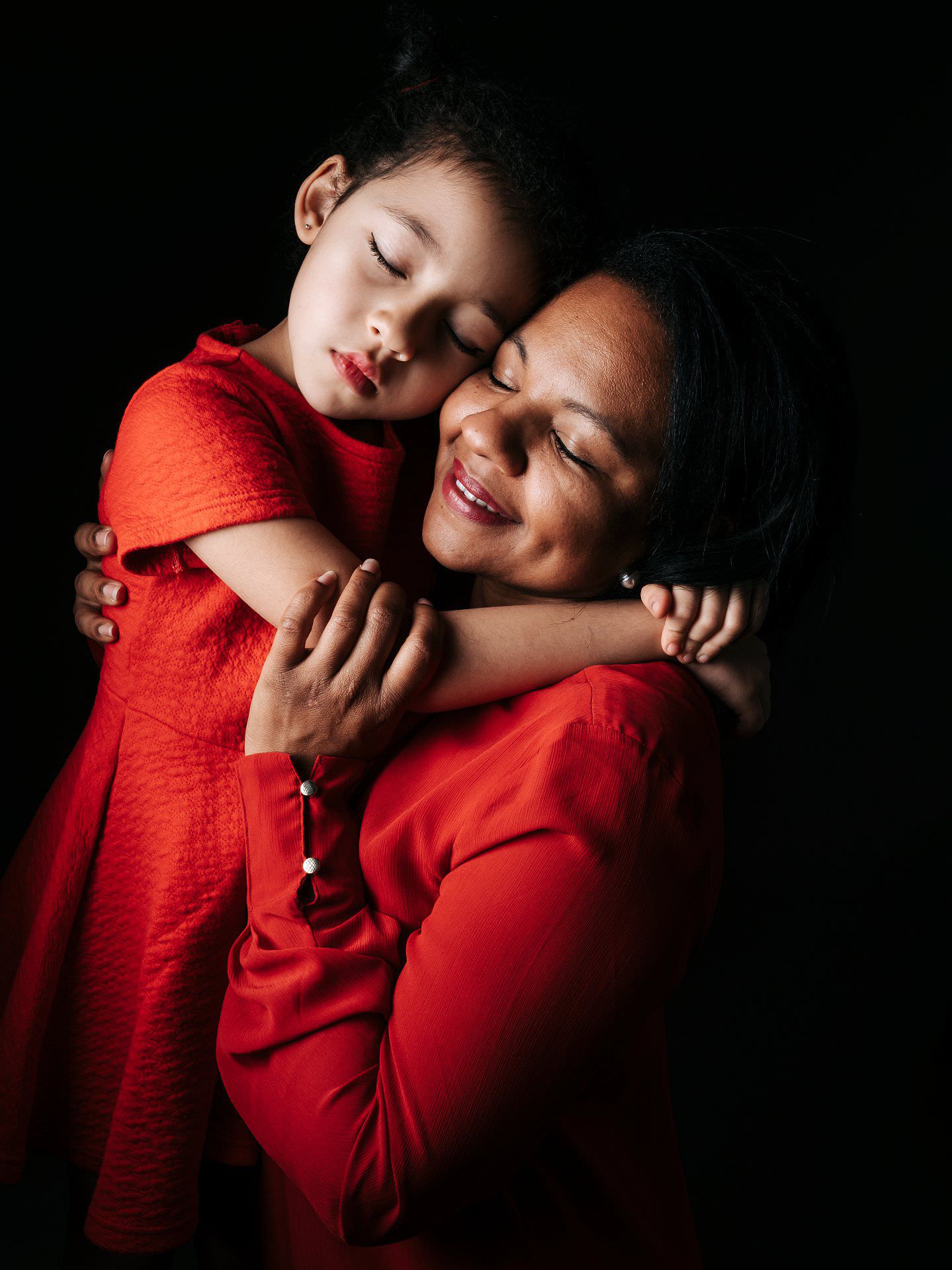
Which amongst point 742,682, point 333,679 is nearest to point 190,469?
point 333,679

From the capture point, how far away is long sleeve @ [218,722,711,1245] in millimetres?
983

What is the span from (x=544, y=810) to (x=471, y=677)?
255 millimetres

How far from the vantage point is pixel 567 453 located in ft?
4.22

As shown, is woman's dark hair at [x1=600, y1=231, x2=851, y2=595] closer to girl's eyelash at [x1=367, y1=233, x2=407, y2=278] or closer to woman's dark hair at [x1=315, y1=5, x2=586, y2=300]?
woman's dark hair at [x1=315, y1=5, x2=586, y2=300]

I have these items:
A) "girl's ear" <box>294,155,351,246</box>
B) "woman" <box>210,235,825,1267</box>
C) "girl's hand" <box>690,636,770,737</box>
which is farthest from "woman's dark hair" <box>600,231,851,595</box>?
"girl's ear" <box>294,155,351,246</box>

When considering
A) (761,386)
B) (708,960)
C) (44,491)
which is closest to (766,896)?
(708,960)

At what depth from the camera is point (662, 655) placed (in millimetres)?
1333

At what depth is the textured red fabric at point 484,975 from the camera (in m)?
0.99

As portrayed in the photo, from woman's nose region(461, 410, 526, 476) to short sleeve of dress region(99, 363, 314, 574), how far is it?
221 millimetres

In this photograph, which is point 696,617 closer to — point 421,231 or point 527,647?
point 527,647

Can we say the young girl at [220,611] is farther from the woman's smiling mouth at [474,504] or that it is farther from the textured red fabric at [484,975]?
the textured red fabric at [484,975]

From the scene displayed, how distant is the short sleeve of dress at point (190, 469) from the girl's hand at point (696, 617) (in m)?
0.45

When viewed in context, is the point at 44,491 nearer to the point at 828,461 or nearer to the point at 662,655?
the point at 662,655

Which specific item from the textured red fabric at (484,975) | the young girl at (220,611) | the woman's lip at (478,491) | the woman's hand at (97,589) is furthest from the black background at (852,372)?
the textured red fabric at (484,975)
